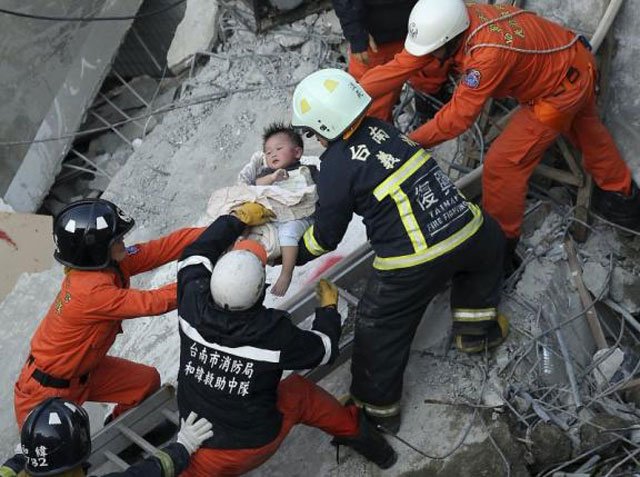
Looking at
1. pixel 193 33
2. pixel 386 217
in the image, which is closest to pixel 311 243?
pixel 386 217

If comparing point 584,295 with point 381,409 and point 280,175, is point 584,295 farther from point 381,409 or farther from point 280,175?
point 280,175

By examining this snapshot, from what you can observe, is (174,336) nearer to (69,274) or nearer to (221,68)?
(69,274)

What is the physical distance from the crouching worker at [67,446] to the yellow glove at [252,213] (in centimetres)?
112

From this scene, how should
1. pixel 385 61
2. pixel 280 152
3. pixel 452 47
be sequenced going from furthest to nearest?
pixel 385 61 → pixel 280 152 → pixel 452 47

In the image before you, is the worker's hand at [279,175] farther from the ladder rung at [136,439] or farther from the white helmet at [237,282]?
the ladder rung at [136,439]

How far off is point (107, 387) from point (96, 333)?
47 centimetres

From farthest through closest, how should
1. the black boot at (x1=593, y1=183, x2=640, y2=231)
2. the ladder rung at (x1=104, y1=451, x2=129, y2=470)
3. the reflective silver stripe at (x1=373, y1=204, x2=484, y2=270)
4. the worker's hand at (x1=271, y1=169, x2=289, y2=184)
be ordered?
the black boot at (x1=593, y1=183, x2=640, y2=231) < the worker's hand at (x1=271, y1=169, x2=289, y2=184) < the ladder rung at (x1=104, y1=451, x2=129, y2=470) < the reflective silver stripe at (x1=373, y1=204, x2=484, y2=270)

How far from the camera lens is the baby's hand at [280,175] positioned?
545 cm

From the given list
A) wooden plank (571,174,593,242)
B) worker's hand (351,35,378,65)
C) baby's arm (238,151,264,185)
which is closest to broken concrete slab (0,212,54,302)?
baby's arm (238,151,264,185)

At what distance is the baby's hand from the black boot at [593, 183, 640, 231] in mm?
2021

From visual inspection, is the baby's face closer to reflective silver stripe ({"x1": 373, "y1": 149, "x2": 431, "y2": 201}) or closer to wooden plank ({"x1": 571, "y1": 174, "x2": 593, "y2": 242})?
reflective silver stripe ({"x1": 373, "y1": 149, "x2": 431, "y2": 201})

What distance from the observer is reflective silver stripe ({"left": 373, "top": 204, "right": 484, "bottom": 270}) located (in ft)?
15.7

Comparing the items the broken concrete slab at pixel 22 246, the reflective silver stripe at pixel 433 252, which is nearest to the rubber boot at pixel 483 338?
the reflective silver stripe at pixel 433 252

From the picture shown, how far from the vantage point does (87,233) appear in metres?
4.89
